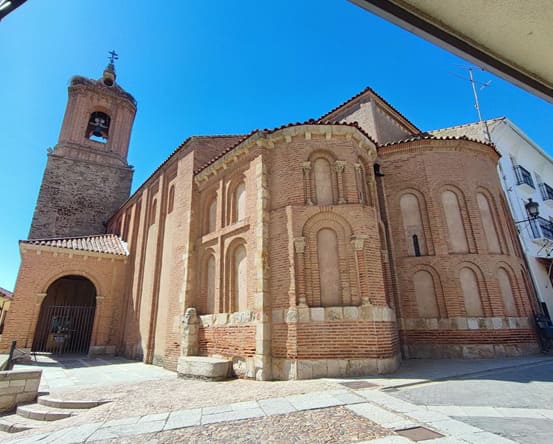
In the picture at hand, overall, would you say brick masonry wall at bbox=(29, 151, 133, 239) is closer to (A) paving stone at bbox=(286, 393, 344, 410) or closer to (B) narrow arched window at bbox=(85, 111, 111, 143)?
(B) narrow arched window at bbox=(85, 111, 111, 143)

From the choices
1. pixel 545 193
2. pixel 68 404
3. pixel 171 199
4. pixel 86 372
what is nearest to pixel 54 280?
pixel 86 372

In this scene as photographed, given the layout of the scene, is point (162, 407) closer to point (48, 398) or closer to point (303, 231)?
point (48, 398)

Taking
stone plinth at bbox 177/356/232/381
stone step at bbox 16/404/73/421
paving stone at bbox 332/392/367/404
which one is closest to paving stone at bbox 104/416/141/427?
stone step at bbox 16/404/73/421

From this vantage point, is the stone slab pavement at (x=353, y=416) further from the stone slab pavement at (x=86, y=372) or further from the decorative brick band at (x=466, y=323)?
the stone slab pavement at (x=86, y=372)

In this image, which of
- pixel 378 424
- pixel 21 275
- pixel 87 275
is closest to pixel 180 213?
pixel 87 275

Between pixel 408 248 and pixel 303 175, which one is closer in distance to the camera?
pixel 303 175

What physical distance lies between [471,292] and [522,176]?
10452mm

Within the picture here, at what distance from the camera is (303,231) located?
8.81 m

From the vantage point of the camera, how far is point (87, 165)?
22.2 m

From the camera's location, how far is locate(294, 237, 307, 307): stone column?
8.19 meters

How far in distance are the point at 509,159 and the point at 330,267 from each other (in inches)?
575

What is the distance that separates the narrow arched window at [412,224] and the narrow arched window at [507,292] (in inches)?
105

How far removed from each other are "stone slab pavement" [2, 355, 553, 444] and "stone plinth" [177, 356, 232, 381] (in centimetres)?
270

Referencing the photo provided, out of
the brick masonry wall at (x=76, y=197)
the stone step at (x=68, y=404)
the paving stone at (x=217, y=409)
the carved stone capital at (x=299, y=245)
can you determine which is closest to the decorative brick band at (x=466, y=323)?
the carved stone capital at (x=299, y=245)
